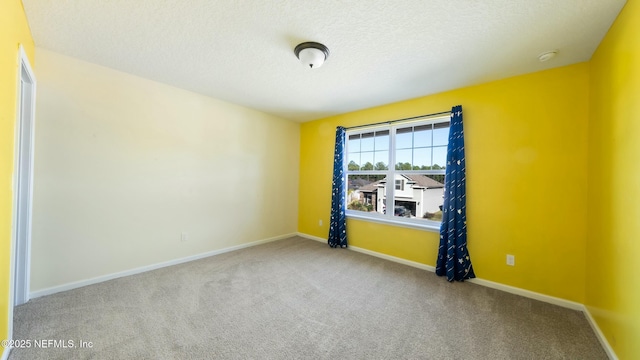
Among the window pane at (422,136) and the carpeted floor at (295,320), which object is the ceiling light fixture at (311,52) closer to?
the window pane at (422,136)

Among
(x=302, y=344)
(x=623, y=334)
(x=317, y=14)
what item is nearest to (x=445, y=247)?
(x=623, y=334)

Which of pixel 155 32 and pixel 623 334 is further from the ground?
pixel 155 32

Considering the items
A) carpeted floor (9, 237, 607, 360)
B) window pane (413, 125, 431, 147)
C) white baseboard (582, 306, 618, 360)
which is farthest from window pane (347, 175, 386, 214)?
white baseboard (582, 306, 618, 360)

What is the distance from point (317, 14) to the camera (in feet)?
5.65

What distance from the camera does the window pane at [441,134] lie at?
3.18 metres

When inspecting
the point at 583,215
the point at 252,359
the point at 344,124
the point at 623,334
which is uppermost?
the point at 344,124

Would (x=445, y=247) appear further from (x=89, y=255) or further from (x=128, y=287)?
(x=89, y=255)

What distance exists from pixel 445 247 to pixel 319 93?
8.62ft

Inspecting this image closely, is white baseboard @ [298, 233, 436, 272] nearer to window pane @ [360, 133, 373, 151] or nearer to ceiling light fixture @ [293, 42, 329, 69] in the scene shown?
window pane @ [360, 133, 373, 151]

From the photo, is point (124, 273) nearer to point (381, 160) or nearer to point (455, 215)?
point (381, 160)

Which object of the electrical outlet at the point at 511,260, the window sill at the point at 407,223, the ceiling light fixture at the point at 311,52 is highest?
the ceiling light fixture at the point at 311,52

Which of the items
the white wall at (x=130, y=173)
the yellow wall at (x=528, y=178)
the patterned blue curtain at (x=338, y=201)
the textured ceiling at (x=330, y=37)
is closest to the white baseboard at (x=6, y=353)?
the white wall at (x=130, y=173)

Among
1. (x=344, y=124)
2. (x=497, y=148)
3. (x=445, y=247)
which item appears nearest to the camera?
(x=497, y=148)

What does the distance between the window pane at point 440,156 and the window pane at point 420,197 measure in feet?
0.54
